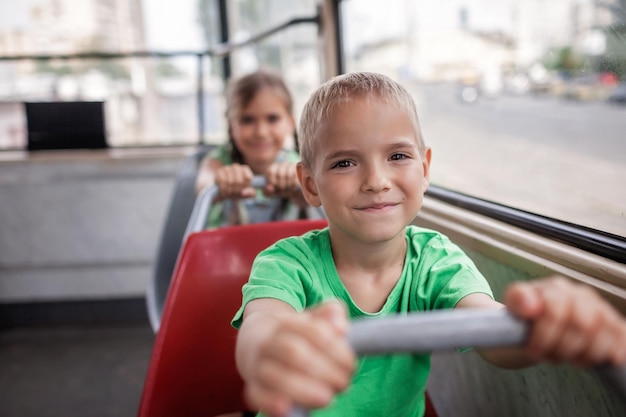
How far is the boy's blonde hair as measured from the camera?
861mm

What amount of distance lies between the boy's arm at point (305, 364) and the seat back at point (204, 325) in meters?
0.64

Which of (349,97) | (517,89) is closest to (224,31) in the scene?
(517,89)

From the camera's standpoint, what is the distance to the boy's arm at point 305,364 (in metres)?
0.43

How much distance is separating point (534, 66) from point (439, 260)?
755mm

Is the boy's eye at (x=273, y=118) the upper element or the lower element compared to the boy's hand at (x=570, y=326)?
upper

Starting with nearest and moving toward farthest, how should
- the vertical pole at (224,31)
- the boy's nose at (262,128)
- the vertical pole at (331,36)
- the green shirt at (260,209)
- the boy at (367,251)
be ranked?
the boy at (367,251), the green shirt at (260,209), the boy's nose at (262,128), the vertical pole at (331,36), the vertical pole at (224,31)

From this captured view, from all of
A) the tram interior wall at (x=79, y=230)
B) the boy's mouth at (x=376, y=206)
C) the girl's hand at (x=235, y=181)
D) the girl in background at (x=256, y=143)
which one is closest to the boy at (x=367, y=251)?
the boy's mouth at (x=376, y=206)

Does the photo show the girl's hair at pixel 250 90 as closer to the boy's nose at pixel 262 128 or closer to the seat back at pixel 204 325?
the boy's nose at pixel 262 128

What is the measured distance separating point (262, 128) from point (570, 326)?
161 centimetres

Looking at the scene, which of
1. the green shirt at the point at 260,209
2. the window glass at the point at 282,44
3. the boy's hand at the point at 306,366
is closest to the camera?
the boy's hand at the point at 306,366

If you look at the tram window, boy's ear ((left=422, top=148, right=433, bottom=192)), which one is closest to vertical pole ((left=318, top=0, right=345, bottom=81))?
the tram window

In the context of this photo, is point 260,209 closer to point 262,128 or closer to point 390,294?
point 262,128

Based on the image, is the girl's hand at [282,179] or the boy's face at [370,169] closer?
the boy's face at [370,169]

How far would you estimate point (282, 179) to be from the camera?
1.43 meters
